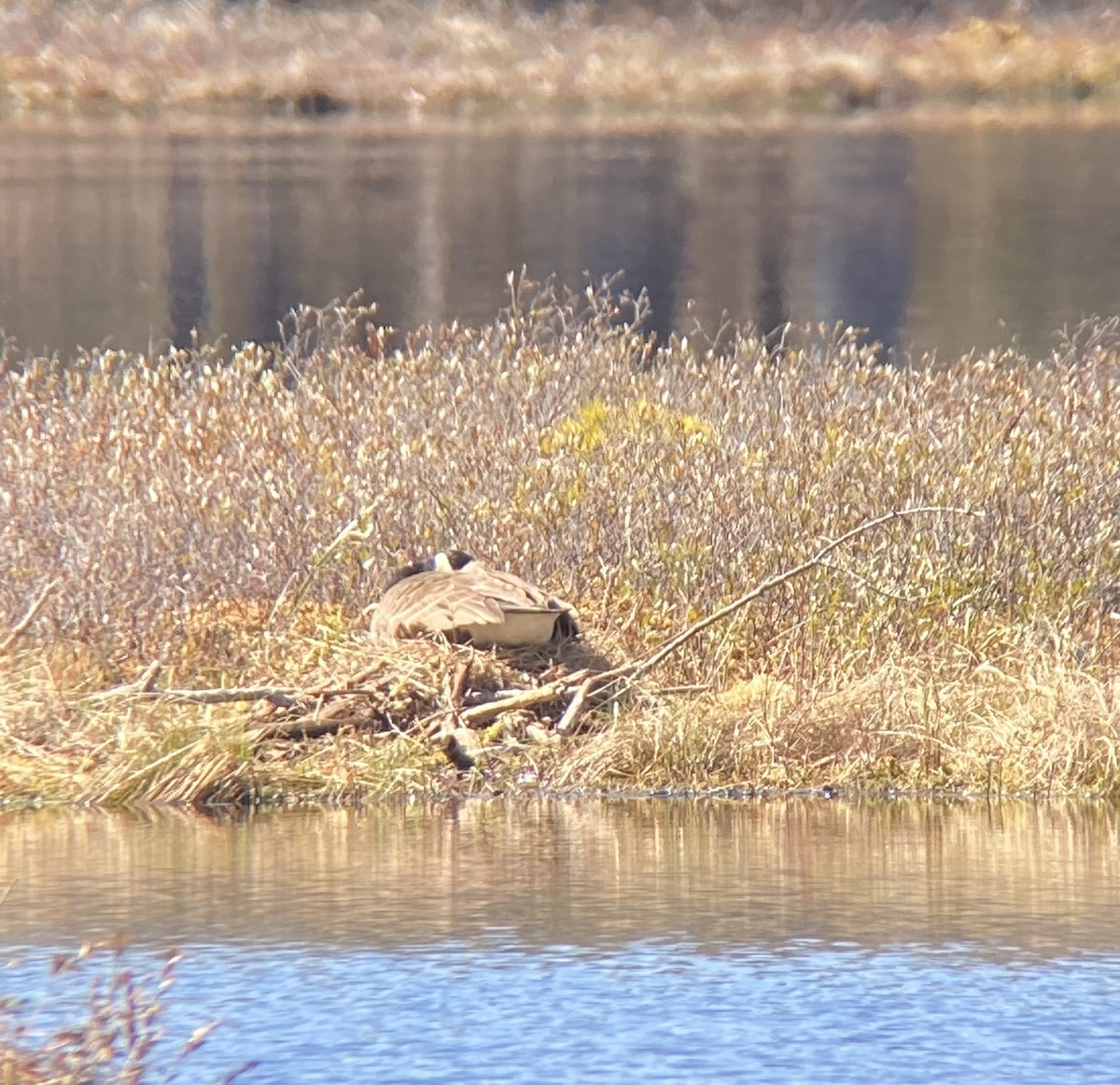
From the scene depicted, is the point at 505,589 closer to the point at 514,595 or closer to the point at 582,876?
the point at 514,595

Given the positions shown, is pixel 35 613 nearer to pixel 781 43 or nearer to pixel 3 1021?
pixel 3 1021

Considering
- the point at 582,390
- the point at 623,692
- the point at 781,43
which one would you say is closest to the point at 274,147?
the point at 781,43

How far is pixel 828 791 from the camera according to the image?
32.2 ft

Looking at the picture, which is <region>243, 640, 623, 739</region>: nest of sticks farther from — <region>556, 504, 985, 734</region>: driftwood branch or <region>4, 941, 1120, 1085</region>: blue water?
<region>4, 941, 1120, 1085</region>: blue water

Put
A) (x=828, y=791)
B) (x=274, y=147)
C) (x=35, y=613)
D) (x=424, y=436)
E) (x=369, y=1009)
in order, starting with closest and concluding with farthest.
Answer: (x=369, y=1009) → (x=828, y=791) → (x=35, y=613) → (x=424, y=436) → (x=274, y=147)

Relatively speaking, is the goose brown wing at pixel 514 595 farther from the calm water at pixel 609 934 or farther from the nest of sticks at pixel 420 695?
the calm water at pixel 609 934

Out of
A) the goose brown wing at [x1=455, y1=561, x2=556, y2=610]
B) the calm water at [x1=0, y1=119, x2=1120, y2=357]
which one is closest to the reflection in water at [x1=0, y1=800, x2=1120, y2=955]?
the goose brown wing at [x1=455, y1=561, x2=556, y2=610]

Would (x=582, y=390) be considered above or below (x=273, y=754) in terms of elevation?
above

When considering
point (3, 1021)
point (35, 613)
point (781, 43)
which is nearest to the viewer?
Result: point (3, 1021)

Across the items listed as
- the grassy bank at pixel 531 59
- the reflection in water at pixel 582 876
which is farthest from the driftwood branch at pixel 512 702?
the grassy bank at pixel 531 59

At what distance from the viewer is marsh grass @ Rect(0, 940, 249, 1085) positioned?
237 inches

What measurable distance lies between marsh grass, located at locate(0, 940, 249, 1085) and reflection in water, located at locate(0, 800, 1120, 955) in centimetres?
91

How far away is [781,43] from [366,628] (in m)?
62.7

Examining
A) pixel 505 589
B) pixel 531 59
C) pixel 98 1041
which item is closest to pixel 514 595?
pixel 505 589
